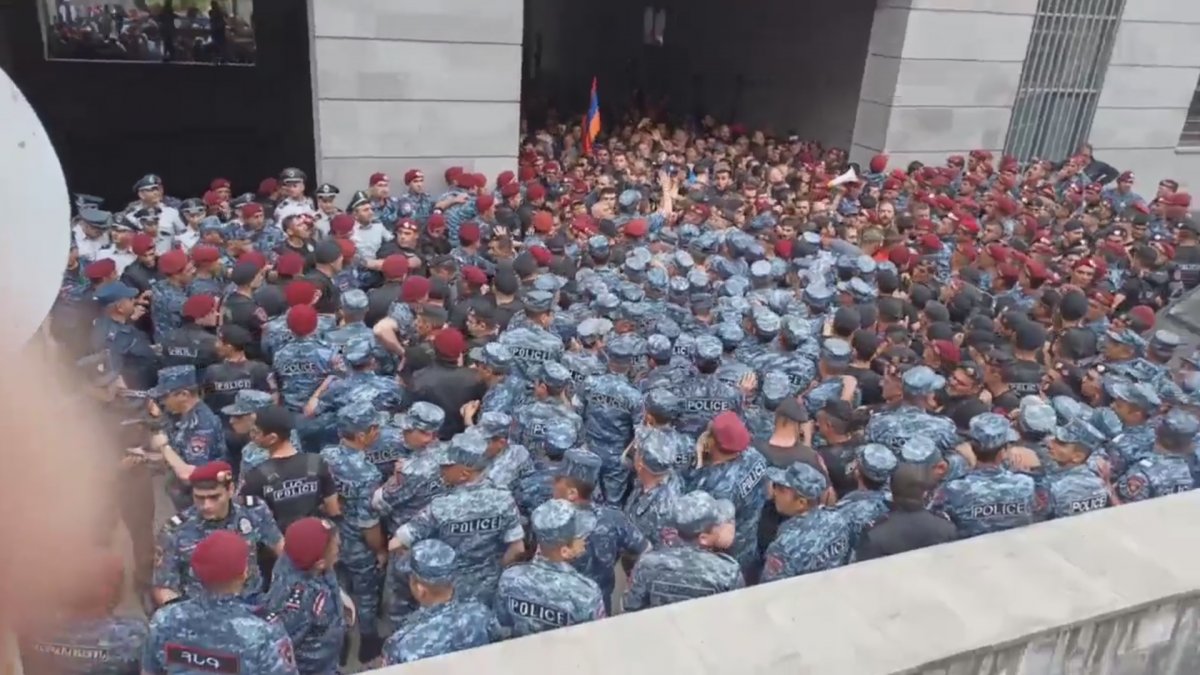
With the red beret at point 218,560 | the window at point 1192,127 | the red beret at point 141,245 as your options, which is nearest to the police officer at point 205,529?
the red beret at point 218,560

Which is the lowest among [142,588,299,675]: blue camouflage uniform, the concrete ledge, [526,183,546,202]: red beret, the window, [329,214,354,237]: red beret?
[142,588,299,675]: blue camouflage uniform

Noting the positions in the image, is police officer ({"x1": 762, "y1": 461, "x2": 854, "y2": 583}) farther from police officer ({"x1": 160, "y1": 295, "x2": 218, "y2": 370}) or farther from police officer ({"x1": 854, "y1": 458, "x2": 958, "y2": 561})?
police officer ({"x1": 160, "y1": 295, "x2": 218, "y2": 370})

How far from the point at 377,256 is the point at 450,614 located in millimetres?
5330

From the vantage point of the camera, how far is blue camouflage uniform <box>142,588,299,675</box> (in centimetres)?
296

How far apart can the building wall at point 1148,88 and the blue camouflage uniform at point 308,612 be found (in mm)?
15479

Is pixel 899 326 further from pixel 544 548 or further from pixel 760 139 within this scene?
pixel 760 139

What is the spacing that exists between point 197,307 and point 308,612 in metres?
2.86

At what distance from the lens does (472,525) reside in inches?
148

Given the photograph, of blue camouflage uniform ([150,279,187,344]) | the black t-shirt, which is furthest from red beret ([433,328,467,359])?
blue camouflage uniform ([150,279,187,344])

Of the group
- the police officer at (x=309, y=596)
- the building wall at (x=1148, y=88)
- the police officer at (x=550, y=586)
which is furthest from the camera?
the building wall at (x=1148, y=88)

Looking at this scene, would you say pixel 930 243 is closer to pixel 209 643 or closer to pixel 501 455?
pixel 501 455

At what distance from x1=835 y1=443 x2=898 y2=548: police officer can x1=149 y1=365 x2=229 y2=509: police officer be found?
3.34m

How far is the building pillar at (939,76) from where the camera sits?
1313cm

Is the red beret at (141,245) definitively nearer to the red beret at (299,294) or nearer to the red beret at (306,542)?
the red beret at (299,294)
